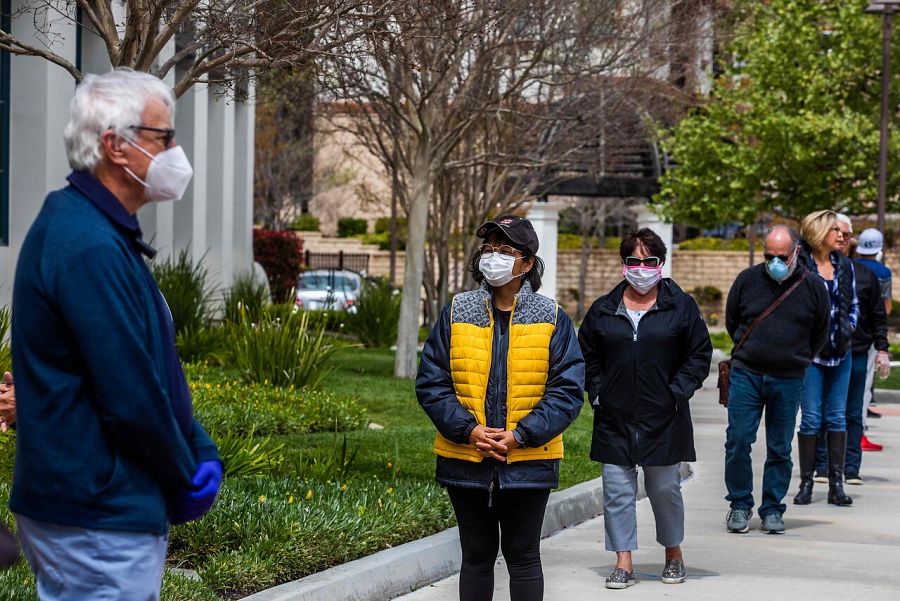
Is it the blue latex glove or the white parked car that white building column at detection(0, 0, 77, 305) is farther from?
the white parked car

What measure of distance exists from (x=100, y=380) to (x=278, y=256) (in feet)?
89.9

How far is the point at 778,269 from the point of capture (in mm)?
8555

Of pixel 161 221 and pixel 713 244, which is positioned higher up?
pixel 161 221

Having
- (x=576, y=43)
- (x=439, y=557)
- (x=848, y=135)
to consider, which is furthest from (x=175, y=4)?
(x=848, y=135)

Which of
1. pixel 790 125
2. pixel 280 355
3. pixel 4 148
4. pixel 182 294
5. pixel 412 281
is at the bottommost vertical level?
pixel 280 355

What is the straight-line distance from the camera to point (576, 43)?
58.2 feet

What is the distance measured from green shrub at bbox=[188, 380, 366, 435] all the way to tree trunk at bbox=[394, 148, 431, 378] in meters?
4.06

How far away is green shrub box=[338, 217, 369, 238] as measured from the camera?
5638 cm

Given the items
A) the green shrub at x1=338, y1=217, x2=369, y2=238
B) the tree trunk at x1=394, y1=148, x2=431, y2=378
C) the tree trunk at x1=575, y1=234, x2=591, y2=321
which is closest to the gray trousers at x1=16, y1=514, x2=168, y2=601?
the tree trunk at x1=394, y1=148, x2=431, y2=378

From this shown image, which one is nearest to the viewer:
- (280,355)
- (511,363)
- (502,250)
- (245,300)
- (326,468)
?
(511,363)

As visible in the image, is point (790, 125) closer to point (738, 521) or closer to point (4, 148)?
point (4, 148)

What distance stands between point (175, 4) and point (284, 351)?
530 centimetres

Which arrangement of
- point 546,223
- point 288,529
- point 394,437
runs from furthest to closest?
point 546,223 < point 394,437 < point 288,529

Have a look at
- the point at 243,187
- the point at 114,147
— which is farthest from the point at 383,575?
the point at 243,187
